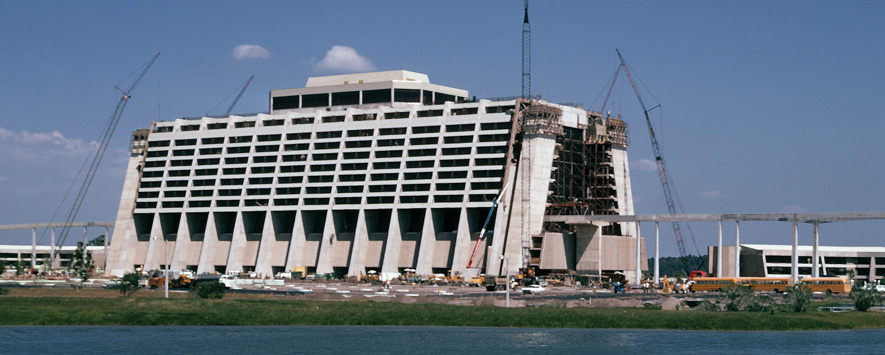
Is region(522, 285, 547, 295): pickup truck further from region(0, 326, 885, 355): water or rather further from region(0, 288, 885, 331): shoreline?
region(0, 326, 885, 355): water

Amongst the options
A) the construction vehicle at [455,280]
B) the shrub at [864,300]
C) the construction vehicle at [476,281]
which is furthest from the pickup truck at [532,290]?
the shrub at [864,300]

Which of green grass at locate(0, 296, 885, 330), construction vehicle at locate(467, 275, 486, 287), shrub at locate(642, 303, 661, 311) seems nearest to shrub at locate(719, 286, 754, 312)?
green grass at locate(0, 296, 885, 330)

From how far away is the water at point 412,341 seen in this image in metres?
79.4

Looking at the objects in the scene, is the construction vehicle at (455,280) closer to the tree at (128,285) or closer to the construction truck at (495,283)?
the construction truck at (495,283)

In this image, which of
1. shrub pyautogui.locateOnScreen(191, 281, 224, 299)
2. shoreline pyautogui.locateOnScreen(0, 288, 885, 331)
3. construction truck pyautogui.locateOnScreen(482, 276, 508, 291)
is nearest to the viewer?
shoreline pyautogui.locateOnScreen(0, 288, 885, 331)

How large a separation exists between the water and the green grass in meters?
2.94

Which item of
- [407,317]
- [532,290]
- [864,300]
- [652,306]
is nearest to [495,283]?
[532,290]

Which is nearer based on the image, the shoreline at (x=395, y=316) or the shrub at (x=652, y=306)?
the shoreline at (x=395, y=316)

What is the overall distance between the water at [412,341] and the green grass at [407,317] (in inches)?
116

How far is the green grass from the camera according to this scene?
98.1 m

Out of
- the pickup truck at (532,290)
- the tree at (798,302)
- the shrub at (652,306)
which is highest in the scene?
the pickup truck at (532,290)

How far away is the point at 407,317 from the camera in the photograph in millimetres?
102625

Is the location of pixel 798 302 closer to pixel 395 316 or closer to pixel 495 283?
pixel 395 316

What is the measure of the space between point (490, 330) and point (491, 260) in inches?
4015
